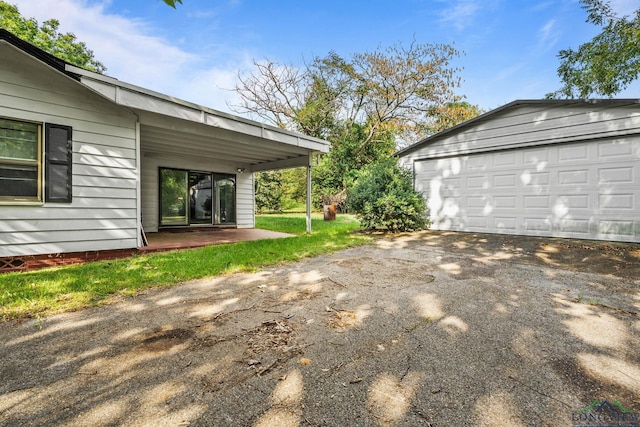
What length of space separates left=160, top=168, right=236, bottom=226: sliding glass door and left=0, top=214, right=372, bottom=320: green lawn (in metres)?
4.17

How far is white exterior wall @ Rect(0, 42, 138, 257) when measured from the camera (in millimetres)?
4004

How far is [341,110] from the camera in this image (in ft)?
59.6

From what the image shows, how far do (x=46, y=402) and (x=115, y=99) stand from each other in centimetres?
440

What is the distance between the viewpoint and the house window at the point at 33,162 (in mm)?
4039

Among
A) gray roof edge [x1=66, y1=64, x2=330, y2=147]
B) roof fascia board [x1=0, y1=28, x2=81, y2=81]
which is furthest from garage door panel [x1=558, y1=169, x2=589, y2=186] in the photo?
roof fascia board [x1=0, y1=28, x2=81, y2=81]

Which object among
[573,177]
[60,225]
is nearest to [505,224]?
[573,177]

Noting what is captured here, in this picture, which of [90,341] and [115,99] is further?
[115,99]

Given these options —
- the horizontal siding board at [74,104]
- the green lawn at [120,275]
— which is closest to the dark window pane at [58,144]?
the horizontal siding board at [74,104]

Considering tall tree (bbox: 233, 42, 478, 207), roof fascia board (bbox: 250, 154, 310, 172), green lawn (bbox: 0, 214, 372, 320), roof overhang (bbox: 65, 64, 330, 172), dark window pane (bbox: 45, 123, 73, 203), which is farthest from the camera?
tall tree (bbox: 233, 42, 478, 207)

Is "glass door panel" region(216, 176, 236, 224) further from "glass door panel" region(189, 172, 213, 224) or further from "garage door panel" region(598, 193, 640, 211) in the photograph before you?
"garage door panel" region(598, 193, 640, 211)

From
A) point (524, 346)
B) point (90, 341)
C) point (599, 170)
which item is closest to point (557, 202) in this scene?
point (599, 170)

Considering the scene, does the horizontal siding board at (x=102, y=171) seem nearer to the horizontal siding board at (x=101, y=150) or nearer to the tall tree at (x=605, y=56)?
the horizontal siding board at (x=101, y=150)

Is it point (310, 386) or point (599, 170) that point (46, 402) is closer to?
point (310, 386)

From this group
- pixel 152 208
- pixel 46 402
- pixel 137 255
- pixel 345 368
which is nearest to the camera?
pixel 46 402
